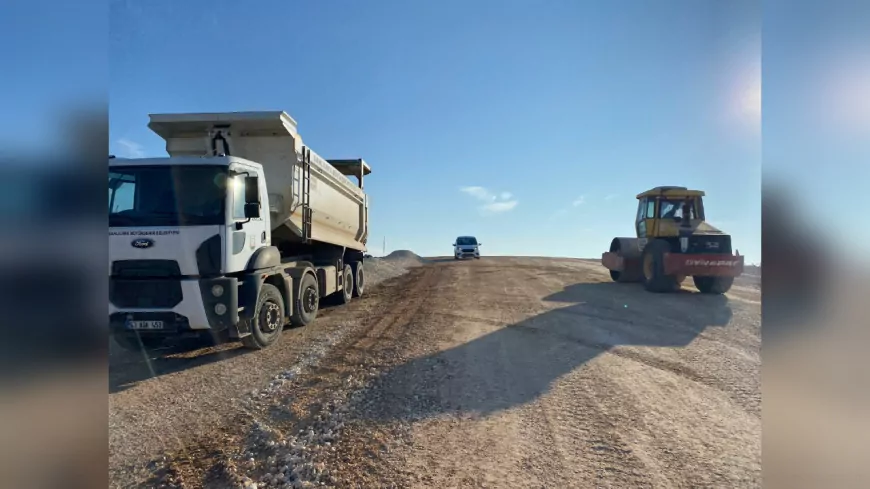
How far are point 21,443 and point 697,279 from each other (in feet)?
40.2

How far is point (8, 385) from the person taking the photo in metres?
1.26

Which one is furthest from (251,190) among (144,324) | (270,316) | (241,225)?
(144,324)

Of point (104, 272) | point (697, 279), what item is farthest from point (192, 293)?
point (697, 279)

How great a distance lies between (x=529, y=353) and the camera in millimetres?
5695

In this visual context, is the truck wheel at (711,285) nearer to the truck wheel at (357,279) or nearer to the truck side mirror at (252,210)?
the truck wheel at (357,279)

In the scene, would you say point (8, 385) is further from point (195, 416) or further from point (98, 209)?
point (195, 416)

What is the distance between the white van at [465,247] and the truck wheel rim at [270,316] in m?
24.5

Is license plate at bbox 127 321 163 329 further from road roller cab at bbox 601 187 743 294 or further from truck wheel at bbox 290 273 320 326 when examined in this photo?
road roller cab at bbox 601 187 743 294

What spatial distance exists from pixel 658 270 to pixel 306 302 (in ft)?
30.4

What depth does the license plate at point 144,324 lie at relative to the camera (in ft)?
17.0

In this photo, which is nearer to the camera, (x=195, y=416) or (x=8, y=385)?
(x=8, y=385)

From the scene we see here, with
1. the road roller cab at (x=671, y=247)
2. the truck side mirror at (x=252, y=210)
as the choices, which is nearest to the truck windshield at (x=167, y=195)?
the truck side mirror at (x=252, y=210)

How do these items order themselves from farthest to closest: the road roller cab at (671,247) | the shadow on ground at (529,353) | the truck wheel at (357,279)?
the truck wheel at (357,279), the road roller cab at (671,247), the shadow on ground at (529,353)

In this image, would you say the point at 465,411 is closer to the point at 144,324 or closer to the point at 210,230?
the point at 210,230
